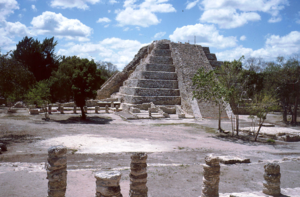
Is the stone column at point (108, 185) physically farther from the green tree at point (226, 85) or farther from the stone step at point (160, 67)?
the stone step at point (160, 67)

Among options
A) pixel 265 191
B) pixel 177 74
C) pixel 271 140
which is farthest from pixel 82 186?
pixel 177 74

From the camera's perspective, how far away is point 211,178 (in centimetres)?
789

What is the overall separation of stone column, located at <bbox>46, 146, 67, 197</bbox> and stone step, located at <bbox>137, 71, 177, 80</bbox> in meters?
29.5

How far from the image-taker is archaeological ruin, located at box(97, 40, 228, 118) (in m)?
30.5

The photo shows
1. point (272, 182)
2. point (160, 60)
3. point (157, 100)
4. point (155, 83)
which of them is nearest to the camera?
point (272, 182)

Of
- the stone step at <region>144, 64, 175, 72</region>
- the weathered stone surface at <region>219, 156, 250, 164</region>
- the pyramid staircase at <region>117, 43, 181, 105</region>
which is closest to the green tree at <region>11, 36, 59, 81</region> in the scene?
the pyramid staircase at <region>117, 43, 181, 105</region>

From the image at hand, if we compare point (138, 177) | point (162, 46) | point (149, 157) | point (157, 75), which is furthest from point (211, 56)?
point (138, 177)

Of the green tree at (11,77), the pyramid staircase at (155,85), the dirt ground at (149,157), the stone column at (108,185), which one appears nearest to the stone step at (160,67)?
the pyramid staircase at (155,85)

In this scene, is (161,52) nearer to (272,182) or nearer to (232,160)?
(232,160)

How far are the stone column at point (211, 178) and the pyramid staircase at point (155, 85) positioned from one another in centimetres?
2495

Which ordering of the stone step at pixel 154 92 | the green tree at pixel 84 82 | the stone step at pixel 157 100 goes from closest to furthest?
1. the green tree at pixel 84 82
2. the stone step at pixel 157 100
3. the stone step at pixel 154 92

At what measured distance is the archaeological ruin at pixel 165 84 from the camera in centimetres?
3051

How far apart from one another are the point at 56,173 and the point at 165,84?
29.6 meters

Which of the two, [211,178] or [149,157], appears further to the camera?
[149,157]
